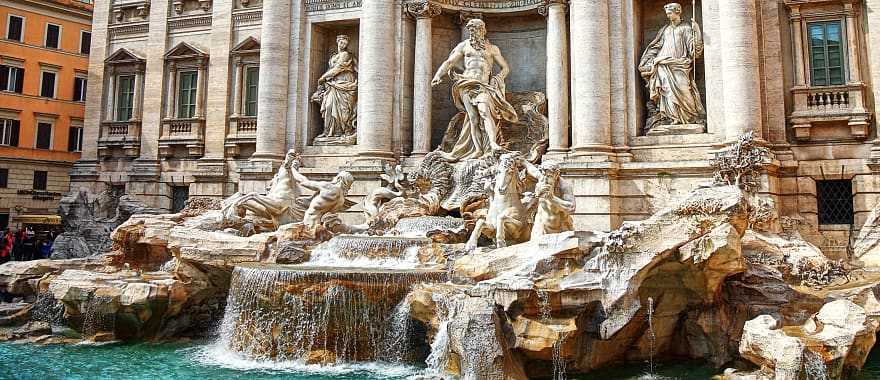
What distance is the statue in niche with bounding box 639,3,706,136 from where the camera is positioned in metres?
16.7

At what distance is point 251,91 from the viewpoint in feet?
73.5

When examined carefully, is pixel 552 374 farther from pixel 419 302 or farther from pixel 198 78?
pixel 198 78

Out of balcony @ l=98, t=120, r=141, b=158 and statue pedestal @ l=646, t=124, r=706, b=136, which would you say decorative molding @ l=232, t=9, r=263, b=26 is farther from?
statue pedestal @ l=646, t=124, r=706, b=136

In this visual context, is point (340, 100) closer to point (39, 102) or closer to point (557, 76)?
point (557, 76)

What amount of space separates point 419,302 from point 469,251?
254cm

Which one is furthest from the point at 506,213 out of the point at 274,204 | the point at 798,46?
the point at 798,46

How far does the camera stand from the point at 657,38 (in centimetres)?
1738

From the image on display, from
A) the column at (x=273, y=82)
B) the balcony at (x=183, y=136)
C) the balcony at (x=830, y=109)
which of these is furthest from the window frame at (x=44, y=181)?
the balcony at (x=830, y=109)

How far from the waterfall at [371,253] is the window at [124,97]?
13871 millimetres

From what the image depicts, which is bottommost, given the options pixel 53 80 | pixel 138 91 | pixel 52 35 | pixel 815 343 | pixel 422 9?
pixel 815 343

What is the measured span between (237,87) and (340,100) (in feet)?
13.8

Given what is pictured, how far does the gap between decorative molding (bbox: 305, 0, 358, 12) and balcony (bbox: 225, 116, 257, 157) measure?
3933mm

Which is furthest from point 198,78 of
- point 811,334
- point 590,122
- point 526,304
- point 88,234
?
point 811,334

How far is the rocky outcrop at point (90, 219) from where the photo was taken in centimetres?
2145
